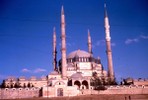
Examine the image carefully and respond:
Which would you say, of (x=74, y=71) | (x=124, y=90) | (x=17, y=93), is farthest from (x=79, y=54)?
(x=17, y=93)

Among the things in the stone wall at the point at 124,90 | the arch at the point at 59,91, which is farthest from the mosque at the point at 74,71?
the stone wall at the point at 124,90

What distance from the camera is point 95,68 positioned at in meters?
47.8

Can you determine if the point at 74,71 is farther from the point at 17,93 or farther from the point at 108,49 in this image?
the point at 17,93

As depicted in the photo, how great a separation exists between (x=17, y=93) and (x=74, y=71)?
1388 centimetres

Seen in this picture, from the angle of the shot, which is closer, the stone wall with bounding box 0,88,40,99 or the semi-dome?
the stone wall with bounding box 0,88,40,99

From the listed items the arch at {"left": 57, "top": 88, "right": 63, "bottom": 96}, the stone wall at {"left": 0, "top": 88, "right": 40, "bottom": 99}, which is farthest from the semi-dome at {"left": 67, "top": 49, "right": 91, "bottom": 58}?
the arch at {"left": 57, "top": 88, "right": 63, "bottom": 96}

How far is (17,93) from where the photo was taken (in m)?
34.9

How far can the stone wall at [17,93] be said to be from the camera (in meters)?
34.3

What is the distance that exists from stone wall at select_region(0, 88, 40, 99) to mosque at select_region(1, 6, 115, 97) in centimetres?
286

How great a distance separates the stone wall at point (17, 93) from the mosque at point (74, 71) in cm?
286

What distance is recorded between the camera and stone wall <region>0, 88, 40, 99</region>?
1352 inches

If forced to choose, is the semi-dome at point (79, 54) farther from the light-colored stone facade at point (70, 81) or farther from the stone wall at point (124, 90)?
the stone wall at point (124, 90)

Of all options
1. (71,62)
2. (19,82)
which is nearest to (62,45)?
(71,62)

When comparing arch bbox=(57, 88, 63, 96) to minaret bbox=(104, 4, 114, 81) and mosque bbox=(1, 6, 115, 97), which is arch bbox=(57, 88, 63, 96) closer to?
mosque bbox=(1, 6, 115, 97)
